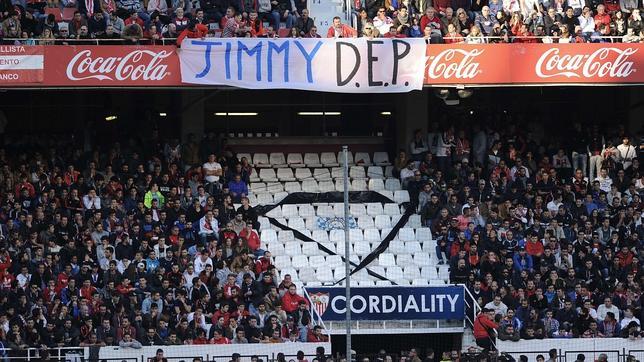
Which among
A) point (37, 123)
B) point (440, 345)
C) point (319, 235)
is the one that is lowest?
point (440, 345)

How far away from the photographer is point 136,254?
28.7m

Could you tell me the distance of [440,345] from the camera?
99.1 ft

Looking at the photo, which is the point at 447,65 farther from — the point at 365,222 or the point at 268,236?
the point at 268,236

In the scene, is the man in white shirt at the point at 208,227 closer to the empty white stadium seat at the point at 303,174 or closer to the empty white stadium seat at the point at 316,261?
the empty white stadium seat at the point at 316,261

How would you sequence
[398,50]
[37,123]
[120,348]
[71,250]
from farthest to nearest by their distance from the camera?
1. [37,123]
2. [398,50]
3. [71,250]
4. [120,348]

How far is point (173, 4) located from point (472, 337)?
8472 mm

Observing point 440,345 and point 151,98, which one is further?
point 151,98

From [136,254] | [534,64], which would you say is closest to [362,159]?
[534,64]

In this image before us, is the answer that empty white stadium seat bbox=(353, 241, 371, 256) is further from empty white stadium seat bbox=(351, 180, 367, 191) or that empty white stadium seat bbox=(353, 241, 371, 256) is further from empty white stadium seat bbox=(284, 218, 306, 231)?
empty white stadium seat bbox=(351, 180, 367, 191)

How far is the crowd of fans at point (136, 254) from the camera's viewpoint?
27.2 m

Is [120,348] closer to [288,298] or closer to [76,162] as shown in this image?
[288,298]

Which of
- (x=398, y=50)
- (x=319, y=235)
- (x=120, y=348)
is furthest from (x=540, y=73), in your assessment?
(x=120, y=348)

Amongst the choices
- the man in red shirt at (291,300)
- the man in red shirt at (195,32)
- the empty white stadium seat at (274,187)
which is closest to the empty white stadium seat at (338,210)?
the empty white stadium seat at (274,187)

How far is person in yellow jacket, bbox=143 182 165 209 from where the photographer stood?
30605 millimetres
